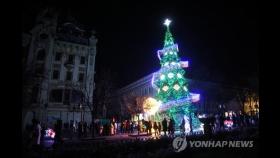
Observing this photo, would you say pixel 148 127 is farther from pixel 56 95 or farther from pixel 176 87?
pixel 56 95

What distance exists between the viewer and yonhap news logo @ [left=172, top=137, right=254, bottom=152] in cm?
1038

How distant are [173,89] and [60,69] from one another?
22.6m

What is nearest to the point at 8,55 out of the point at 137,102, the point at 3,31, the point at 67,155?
the point at 3,31

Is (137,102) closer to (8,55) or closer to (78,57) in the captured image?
(78,57)

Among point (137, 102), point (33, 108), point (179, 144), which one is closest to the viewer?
point (179, 144)

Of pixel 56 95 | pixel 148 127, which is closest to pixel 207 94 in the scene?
pixel 56 95

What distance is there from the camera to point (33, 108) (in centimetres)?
4116

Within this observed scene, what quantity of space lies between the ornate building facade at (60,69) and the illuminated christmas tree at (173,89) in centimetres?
1302

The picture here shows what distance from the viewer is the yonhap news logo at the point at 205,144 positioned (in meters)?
10.4

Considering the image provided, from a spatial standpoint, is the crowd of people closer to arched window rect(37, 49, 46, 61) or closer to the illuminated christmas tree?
the illuminated christmas tree

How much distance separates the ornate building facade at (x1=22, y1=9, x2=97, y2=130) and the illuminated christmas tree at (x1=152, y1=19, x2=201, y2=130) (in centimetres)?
1302

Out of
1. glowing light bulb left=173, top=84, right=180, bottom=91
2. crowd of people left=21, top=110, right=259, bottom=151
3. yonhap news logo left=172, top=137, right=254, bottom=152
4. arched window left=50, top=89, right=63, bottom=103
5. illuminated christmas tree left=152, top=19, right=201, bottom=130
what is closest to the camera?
yonhap news logo left=172, top=137, right=254, bottom=152

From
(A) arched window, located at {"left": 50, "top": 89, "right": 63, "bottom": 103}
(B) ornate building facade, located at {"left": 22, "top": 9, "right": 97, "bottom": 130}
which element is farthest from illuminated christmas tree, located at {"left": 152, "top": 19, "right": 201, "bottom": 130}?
(A) arched window, located at {"left": 50, "top": 89, "right": 63, "bottom": 103}

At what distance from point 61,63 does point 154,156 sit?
41256 millimetres
